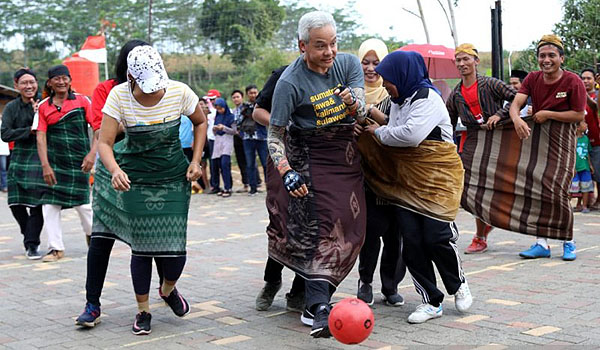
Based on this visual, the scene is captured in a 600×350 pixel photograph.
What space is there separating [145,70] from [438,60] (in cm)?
983

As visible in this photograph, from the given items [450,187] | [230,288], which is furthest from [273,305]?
[450,187]

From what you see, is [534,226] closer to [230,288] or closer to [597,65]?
[230,288]

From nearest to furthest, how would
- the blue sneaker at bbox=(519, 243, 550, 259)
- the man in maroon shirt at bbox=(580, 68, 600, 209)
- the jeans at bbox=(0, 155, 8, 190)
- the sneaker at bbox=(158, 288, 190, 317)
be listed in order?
the sneaker at bbox=(158, 288, 190, 317)
the blue sneaker at bbox=(519, 243, 550, 259)
the man in maroon shirt at bbox=(580, 68, 600, 209)
the jeans at bbox=(0, 155, 8, 190)

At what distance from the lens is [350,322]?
4.11 m

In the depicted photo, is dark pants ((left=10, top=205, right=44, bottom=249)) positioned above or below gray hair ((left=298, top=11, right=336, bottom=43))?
below

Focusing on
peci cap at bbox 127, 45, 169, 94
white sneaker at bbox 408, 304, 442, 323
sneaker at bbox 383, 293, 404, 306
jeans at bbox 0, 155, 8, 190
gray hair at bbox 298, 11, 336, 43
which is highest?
gray hair at bbox 298, 11, 336, 43

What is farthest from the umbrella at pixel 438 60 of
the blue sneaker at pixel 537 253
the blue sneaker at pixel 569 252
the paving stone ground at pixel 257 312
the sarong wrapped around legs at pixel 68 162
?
the sarong wrapped around legs at pixel 68 162

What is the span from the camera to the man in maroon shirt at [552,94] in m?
6.96

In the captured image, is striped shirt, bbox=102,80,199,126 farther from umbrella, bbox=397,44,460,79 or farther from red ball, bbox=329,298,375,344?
umbrella, bbox=397,44,460,79

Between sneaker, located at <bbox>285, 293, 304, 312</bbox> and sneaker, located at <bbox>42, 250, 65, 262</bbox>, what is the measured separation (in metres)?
3.57

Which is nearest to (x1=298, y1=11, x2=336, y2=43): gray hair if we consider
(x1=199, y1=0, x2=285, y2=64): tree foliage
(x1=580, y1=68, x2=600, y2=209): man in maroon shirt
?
(x1=580, y1=68, x2=600, y2=209): man in maroon shirt

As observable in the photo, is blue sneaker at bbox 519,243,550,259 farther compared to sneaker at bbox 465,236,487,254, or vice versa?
sneaker at bbox 465,236,487,254

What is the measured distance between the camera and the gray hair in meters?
4.65

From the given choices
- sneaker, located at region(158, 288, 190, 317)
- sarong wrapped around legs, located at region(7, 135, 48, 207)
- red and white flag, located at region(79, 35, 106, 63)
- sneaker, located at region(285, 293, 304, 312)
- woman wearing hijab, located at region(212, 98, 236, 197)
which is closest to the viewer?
sneaker, located at region(158, 288, 190, 317)
